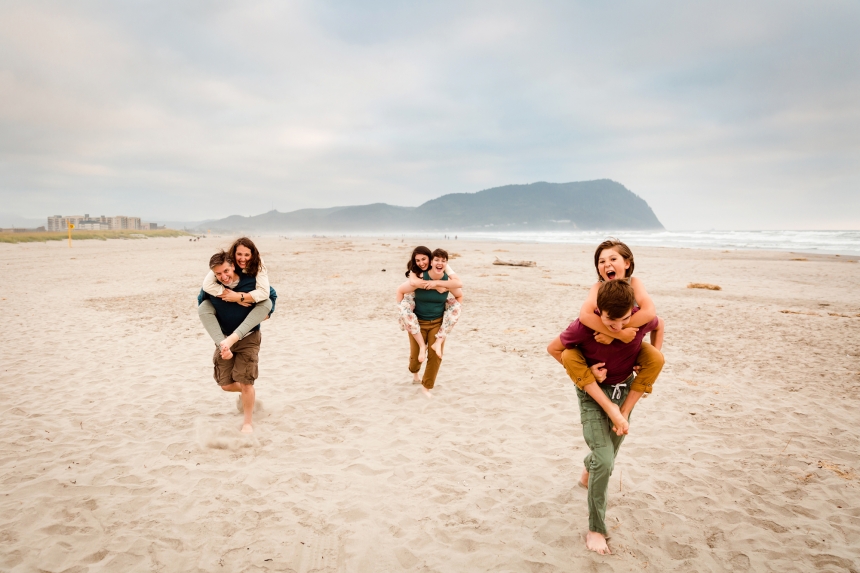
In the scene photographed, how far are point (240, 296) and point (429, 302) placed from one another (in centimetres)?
237

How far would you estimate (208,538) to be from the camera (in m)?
3.20

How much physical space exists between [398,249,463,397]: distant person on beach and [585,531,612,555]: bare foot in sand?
2.94 m

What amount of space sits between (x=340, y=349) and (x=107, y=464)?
4301 mm

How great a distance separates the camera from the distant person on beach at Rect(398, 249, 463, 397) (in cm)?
548

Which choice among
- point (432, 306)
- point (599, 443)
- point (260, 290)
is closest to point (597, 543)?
point (599, 443)

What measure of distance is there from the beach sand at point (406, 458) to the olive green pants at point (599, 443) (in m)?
0.38

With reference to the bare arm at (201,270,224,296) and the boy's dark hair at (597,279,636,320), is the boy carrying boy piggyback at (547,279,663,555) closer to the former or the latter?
the boy's dark hair at (597,279,636,320)

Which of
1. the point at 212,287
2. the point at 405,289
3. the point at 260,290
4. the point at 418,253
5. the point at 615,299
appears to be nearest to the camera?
the point at 615,299

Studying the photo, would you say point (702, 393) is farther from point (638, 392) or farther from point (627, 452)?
point (638, 392)

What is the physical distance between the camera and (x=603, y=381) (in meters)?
2.96

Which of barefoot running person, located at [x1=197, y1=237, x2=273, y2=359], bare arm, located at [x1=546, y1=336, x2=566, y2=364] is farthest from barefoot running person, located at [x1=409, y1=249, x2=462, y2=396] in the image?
bare arm, located at [x1=546, y1=336, x2=566, y2=364]

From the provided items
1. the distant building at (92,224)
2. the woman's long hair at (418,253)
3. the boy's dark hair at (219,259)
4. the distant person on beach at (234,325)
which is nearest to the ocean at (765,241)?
the woman's long hair at (418,253)

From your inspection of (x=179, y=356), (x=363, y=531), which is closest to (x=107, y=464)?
(x=363, y=531)

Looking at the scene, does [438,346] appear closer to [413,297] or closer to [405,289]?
[413,297]
